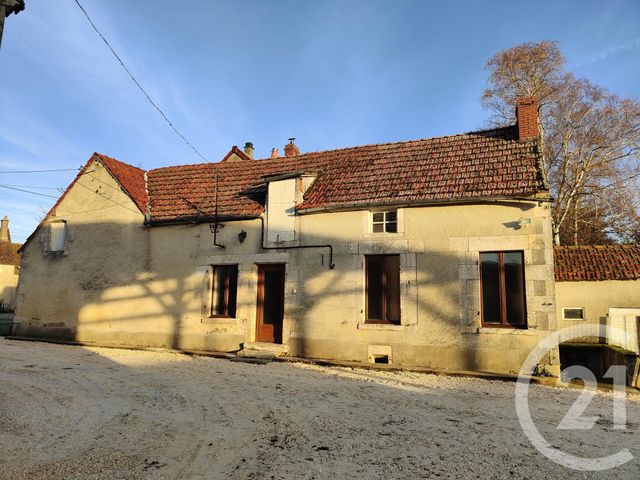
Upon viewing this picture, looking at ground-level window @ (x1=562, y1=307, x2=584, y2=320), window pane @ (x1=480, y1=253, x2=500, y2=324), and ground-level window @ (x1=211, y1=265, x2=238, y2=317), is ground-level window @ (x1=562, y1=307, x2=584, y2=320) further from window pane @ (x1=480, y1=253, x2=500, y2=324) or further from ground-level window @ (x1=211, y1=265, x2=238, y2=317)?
ground-level window @ (x1=211, y1=265, x2=238, y2=317)

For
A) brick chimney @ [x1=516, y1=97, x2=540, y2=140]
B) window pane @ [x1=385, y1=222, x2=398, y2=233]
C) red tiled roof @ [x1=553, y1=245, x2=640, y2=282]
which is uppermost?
brick chimney @ [x1=516, y1=97, x2=540, y2=140]

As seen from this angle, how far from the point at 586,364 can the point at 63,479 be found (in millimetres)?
12057

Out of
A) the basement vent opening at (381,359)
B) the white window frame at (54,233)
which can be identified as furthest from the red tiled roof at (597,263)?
the white window frame at (54,233)

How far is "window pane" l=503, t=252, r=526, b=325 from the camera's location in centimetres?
921

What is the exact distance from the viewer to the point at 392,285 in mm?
10289

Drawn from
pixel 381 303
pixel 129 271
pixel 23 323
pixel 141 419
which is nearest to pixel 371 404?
pixel 141 419

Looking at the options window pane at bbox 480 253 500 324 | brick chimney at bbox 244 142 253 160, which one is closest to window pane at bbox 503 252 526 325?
window pane at bbox 480 253 500 324

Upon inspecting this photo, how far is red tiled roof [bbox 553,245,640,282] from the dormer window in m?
7.24

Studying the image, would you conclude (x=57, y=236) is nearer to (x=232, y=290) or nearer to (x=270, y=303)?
Result: (x=232, y=290)

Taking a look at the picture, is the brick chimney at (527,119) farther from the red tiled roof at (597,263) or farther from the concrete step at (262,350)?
the concrete step at (262,350)

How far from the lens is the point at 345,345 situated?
10.3 meters

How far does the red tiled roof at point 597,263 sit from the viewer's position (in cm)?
1380

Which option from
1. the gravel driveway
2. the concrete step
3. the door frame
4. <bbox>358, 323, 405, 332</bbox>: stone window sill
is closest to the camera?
the gravel driveway

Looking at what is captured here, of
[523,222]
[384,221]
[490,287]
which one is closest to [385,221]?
[384,221]
